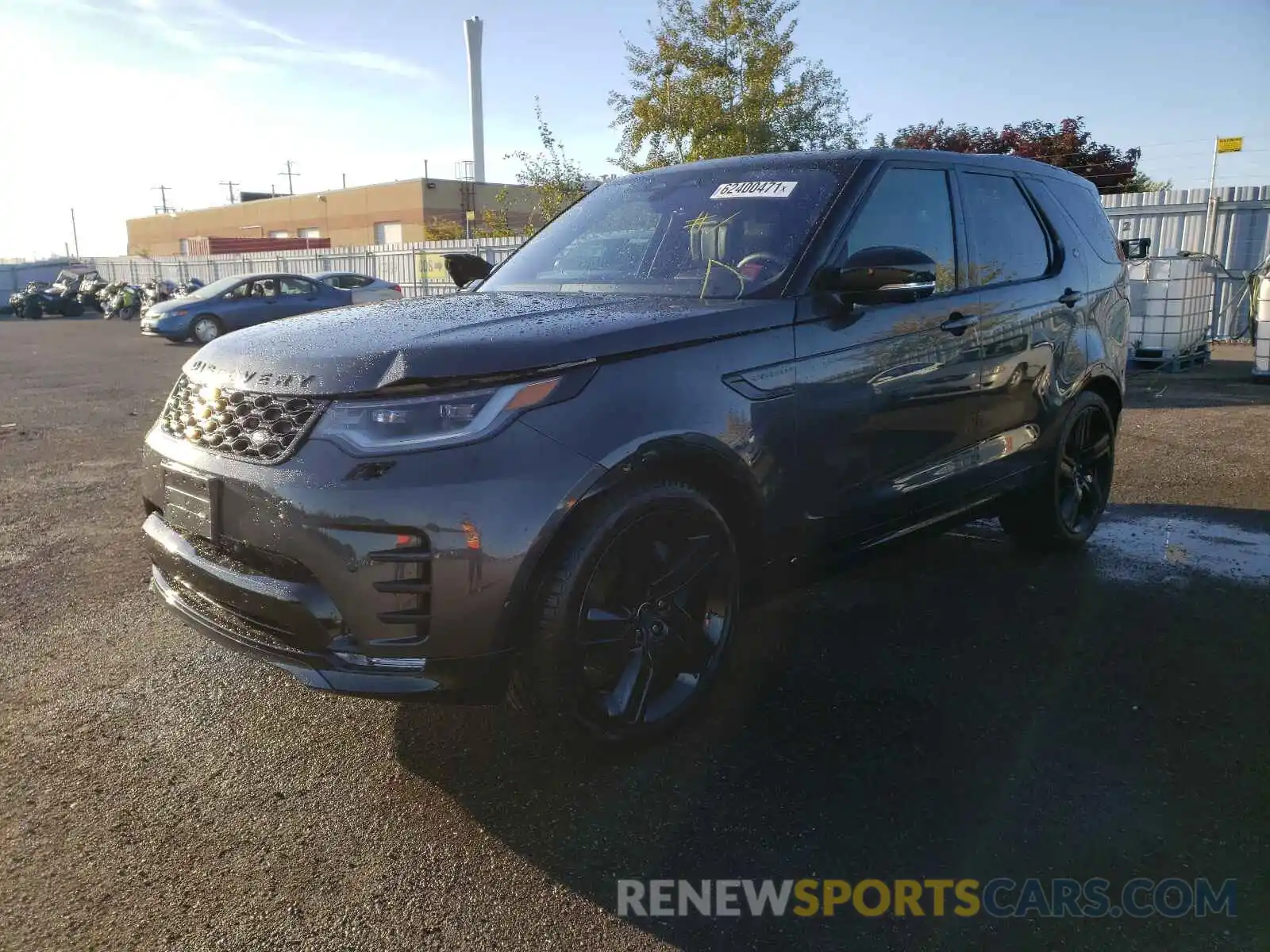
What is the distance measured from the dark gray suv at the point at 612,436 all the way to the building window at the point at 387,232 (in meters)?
59.5

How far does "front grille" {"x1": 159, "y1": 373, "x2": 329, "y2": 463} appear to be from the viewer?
2.57m

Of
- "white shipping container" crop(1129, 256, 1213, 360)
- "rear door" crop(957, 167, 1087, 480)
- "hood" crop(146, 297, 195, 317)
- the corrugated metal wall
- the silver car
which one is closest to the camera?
Result: "rear door" crop(957, 167, 1087, 480)

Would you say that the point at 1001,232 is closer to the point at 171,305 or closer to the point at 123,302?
the point at 171,305

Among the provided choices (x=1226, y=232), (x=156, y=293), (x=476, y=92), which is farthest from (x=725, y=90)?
(x=476, y=92)

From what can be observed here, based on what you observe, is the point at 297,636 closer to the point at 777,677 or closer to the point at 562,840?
the point at 562,840

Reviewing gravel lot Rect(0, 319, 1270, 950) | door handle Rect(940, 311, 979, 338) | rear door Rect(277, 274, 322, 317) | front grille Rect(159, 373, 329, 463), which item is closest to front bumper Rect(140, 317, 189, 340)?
rear door Rect(277, 274, 322, 317)

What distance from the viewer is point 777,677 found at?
3.59 metres

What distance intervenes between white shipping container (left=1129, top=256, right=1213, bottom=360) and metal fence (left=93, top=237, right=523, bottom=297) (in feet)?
33.2

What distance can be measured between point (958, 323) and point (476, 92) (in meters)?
61.2

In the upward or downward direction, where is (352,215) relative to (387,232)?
upward

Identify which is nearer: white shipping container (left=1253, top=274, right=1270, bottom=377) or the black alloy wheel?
the black alloy wheel

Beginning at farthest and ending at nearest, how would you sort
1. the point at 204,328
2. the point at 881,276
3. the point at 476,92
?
the point at 476,92 → the point at 204,328 → the point at 881,276

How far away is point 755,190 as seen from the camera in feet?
12.3

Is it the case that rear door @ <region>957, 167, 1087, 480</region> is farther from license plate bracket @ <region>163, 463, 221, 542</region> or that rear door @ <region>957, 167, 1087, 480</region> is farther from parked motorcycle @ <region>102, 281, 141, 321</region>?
parked motorcycle @ <region>102, 281, 141, 321</region>
